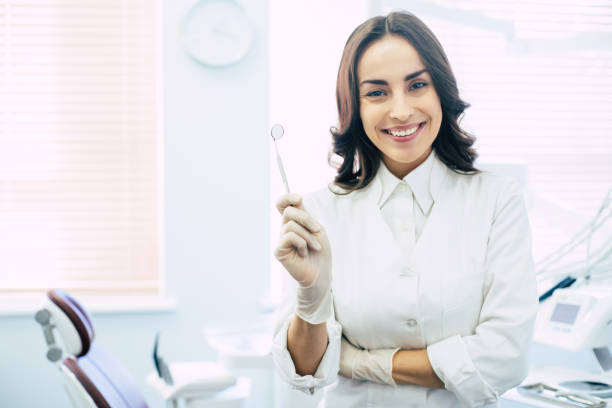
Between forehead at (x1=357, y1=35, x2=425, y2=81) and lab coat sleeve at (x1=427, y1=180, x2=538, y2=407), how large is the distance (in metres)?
0.38

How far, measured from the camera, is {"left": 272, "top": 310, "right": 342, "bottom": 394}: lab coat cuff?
1.19 m

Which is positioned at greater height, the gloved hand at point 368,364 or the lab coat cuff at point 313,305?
the lab coat cuff at point 313,305

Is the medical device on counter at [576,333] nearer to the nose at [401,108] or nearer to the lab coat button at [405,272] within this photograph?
the lab coat button at [405,272]

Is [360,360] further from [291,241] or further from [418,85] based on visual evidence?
[418,85]

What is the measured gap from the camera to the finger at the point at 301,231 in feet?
3.22

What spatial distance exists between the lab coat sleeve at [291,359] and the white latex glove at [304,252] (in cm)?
13

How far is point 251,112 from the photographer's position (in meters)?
2.84

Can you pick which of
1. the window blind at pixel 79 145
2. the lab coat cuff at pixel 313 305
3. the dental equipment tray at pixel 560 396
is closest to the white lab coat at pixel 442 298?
the lab coat cuff at pixel 313 305

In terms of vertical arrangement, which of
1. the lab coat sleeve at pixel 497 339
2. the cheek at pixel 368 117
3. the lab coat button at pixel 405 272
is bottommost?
the lab coat sleeve at pixel 497 339

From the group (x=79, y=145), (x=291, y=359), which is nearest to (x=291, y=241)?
(x=291, y=359)

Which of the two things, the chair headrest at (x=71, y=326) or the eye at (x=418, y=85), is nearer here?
the eye at (x=418, y=85)

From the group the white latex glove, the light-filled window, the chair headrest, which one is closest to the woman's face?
the white latex glove

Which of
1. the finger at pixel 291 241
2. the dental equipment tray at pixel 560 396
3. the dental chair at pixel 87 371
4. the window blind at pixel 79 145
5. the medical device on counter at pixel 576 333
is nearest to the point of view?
the finger at pixel 291 241

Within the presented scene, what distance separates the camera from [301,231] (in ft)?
3.22
